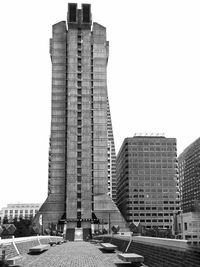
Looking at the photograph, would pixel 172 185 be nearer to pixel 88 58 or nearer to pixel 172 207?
pixel 172 207

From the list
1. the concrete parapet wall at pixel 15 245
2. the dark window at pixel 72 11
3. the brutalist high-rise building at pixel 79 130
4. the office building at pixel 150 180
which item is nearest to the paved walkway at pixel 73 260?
the concrete parapet wall at pixel 15 245

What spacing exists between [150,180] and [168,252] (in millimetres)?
159628

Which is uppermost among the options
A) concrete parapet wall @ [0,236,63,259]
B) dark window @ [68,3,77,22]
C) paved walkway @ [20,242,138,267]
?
dark window @ [68,3,77,22]

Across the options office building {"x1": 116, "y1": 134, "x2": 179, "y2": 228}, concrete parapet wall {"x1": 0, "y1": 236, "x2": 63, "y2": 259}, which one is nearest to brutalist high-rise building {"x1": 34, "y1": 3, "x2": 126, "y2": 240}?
office building {"x1": 116, "y1": 134, "x2": 179, "y2": 228}

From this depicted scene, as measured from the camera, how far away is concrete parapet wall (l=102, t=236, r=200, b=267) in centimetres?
1362

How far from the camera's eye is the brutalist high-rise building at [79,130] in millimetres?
123625

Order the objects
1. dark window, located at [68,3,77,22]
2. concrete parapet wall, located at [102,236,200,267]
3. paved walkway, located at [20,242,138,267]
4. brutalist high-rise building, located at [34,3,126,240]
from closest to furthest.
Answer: concrete parapet wall, located at [102,236,200,267], paved walkway, located at [20,242,138,267], brutalist high-rise building, located at [34,3,126,240], dark window, located at [68,3,77,22]

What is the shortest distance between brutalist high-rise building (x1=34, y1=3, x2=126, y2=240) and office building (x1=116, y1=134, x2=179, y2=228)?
45778 mm

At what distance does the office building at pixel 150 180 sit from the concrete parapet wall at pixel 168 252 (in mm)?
147649

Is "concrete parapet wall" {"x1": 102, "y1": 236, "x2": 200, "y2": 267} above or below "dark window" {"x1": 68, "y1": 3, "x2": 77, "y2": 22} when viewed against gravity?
below

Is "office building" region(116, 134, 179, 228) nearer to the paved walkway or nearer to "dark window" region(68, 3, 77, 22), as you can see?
"dark window" region(68, 3, 77, 22)

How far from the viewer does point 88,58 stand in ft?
443

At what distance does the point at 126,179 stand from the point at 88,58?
63279 millimetres

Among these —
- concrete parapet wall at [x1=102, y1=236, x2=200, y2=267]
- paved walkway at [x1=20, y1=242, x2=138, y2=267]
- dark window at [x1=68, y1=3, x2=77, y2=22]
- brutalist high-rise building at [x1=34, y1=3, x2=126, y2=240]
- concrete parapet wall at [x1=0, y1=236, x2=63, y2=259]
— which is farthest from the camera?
dark window at [x1=68, y1=3, x2=77, y2=22]
